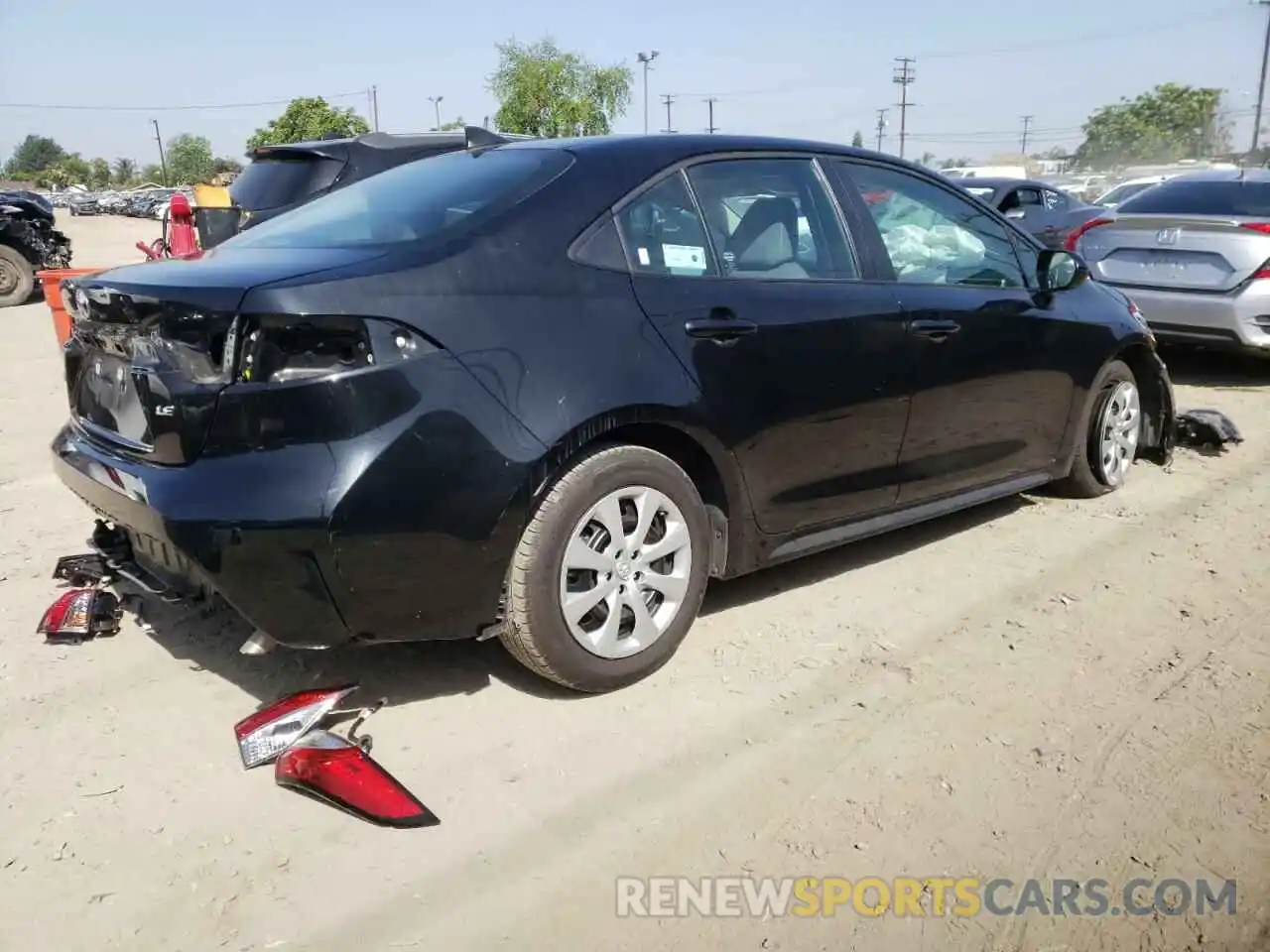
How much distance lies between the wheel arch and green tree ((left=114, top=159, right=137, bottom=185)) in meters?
125

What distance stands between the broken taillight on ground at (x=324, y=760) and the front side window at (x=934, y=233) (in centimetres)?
246

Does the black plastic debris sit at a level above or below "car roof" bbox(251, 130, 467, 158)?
below

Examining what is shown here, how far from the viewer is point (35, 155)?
12525cm

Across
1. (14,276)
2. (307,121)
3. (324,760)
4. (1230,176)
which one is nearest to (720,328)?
(324,760)

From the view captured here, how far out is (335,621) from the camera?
8.73 ft

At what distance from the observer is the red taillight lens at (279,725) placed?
2.79m

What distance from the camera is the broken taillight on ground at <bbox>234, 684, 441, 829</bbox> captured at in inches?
102

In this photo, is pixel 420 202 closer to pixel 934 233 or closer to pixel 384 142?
pixel 934 233

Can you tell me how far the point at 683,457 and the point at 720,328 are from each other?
16.3 inches

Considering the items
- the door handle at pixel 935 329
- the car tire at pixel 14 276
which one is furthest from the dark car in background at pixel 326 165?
the car tire at pixel 14 276

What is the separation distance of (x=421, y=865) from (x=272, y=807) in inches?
18.6

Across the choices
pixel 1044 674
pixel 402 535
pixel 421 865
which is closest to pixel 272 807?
pixel 421 865

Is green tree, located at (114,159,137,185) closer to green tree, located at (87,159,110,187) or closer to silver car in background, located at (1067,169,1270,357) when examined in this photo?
green tree, located at (87,159,110,187)

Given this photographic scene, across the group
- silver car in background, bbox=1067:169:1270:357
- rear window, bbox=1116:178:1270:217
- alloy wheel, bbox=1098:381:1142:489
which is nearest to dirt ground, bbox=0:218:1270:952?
alloy wheel, bbox=1098:381:1142:489
